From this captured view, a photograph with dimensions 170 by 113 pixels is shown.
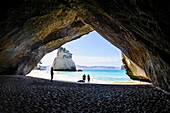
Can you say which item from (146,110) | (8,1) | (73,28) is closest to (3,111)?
(146,110)

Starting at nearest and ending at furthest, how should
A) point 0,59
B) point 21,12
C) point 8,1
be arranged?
1. point 8,1
2. point 21,12
3. point 0,59

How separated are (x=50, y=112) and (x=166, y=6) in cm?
485

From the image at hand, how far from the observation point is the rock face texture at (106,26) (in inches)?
233

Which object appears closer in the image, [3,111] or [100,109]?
[3,111]

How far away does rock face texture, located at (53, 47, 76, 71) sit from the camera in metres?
90.8

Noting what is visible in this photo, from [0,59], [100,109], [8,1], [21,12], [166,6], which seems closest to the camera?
[166,6]

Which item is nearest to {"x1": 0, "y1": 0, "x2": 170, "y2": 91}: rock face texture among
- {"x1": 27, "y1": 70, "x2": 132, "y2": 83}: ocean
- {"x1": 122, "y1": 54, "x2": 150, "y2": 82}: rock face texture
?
{"x1": 122, "y1": 54, "x2": 150, "y2": 82}: rock face texture

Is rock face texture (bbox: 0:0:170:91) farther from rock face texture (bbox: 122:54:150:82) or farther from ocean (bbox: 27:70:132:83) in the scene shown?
ocean (bbox: 27:70:132:83)

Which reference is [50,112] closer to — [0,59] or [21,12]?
[21,12]

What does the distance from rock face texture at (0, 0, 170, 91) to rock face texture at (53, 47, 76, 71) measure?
6503cm

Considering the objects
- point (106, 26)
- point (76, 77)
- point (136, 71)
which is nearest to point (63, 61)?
point (76, 77)

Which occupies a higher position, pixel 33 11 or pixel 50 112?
pixel 33 11

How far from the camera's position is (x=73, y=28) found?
21.2m

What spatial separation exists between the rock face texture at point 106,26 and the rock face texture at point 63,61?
6503cm
